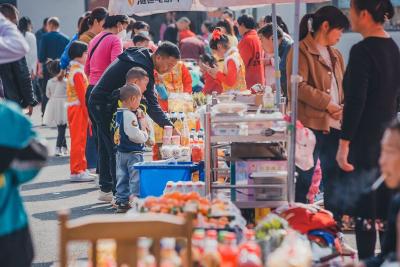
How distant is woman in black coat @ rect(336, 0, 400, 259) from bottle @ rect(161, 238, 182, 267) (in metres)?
1.77

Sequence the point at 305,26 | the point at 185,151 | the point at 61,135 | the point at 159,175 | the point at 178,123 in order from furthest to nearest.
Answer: the point at 61,135, the point at 178,123, the point at 185,151, the point at 159,175, the point at 305,26

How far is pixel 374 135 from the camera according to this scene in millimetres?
5906

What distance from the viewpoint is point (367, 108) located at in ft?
19.4

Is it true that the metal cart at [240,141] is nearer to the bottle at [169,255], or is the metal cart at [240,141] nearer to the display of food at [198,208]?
the display of food at [198,208]

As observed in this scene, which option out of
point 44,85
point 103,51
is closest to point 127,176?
point 103,51

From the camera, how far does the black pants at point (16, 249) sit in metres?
4.18

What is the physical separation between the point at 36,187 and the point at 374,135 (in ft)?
18.6

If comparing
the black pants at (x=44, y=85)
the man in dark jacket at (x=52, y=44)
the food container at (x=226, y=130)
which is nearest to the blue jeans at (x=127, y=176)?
the food container at (x=226, y=130)

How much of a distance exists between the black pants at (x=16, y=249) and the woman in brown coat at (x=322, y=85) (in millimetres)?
2915

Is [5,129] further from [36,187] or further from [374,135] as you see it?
[36,187]

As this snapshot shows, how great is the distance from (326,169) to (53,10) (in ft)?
60.0

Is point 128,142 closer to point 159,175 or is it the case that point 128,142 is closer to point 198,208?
point 159,175

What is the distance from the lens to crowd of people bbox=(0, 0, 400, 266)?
19.2 feet

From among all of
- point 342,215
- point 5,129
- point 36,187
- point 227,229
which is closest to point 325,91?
point 342,215
